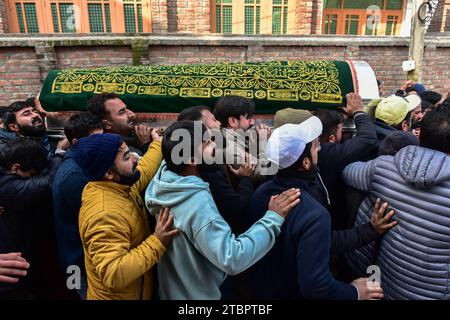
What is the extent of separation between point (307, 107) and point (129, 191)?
146 cm

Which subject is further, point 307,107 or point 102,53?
point 102,53

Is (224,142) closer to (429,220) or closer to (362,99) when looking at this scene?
(429,220)

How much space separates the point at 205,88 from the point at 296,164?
1.25 m

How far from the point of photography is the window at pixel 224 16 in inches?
280

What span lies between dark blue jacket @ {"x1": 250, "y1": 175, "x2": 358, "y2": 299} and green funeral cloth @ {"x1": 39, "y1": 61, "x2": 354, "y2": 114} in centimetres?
111

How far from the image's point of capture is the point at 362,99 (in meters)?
2.34

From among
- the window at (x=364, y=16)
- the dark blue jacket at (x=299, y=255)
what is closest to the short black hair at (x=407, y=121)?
the dark blue jacket at (x=299, y=255)

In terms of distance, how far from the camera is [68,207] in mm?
1674

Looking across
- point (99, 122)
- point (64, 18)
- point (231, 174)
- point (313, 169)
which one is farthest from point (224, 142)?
point (64, 18)

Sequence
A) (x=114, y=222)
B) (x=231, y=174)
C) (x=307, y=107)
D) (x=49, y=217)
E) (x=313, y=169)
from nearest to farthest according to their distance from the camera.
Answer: (x=114, y=222), (x=313, y=169), (x=231, y=174), (x=49, y=217), (x=307, y=107)

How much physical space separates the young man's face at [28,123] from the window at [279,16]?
6146 millimetres

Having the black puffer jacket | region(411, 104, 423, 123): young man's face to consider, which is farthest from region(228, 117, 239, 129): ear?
region(411, 104, 423, 123): young man's face

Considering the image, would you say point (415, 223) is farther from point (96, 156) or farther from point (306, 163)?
point (96, 156)

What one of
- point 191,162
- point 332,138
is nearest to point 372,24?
point 332,138
